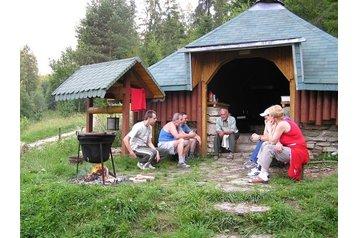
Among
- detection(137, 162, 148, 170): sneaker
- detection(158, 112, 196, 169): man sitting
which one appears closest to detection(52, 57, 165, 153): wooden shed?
detection(158, 112, 196, 169): man sitting

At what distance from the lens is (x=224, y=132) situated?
8.63m

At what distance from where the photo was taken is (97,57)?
24.8 metres

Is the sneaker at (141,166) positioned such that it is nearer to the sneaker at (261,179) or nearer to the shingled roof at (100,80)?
the shingled roof at (100,80)

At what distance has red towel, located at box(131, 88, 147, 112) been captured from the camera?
8195mm

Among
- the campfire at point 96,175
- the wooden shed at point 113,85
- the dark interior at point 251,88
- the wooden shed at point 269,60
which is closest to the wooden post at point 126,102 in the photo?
the wooden shed at point 113,85

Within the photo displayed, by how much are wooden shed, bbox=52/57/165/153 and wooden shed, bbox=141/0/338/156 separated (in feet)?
2.31

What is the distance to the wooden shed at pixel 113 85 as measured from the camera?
720 centimetres

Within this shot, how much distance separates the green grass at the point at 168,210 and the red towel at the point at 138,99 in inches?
114

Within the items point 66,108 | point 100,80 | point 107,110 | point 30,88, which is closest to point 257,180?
point 100,80

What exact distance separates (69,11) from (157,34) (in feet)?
22.5

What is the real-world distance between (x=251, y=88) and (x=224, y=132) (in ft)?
15.8

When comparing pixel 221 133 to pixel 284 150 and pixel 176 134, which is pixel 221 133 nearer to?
pixel 176 134
